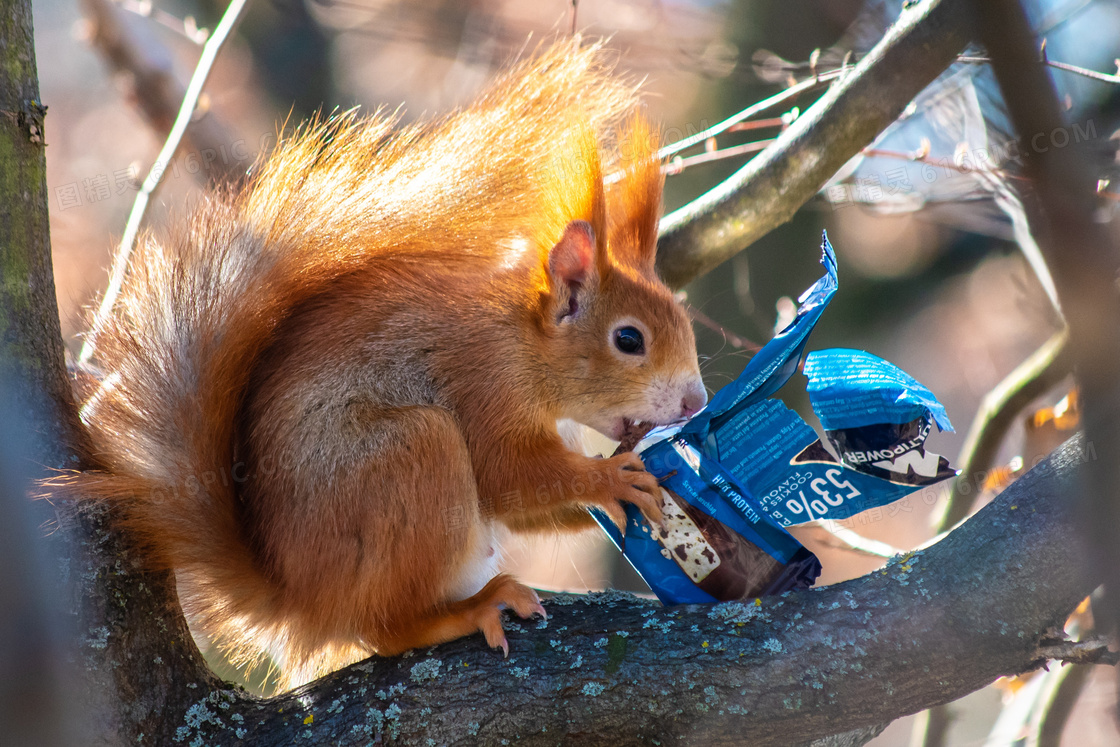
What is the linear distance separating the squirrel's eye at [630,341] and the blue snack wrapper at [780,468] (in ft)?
1.34

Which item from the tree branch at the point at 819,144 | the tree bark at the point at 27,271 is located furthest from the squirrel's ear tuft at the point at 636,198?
the tree bark at the point at 27,271

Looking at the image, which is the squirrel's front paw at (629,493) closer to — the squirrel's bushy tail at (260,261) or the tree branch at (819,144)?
the squirrel's bushy tail at (260,261)

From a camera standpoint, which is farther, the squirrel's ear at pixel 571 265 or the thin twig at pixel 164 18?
the thin twig at pixel 164 18

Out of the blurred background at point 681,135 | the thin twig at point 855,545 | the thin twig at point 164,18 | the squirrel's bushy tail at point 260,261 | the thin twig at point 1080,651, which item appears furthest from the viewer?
the blurred background at point 681,135

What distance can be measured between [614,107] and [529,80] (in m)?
0.25

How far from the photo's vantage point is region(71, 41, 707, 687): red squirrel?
169 cm

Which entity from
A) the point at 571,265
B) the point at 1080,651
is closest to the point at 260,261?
the point at 571,265

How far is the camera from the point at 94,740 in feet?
4.66

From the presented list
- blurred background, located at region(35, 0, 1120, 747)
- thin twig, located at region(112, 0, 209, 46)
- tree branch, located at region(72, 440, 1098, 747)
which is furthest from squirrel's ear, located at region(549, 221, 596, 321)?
thin twig, located at region(112, 0, 209, 46)

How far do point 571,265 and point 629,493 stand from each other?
60 cm

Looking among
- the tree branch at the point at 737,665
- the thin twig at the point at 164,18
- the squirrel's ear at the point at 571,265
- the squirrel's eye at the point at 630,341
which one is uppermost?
the thin twig at the point at 164,18

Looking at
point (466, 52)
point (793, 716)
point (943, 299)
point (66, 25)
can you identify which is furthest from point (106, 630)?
point (66, 25)

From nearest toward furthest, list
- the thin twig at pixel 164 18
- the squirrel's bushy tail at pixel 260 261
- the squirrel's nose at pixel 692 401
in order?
the squirrel's bushy tail at pixel 260 261, the squirrel's nose at pixel 692 401, the thin twig at pixel 164 18

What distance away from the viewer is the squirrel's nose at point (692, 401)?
6.54 ft
